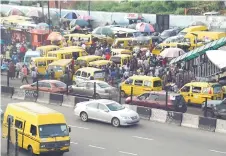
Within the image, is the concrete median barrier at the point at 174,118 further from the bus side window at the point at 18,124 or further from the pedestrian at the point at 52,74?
the pedestrian at the point at 52,74

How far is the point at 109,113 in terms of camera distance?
82.3 feet

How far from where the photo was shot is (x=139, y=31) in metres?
50.0

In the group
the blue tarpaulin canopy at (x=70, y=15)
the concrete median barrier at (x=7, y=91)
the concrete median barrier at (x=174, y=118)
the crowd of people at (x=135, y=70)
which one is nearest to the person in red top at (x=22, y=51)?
the crowd of people at (x=135, y=70)

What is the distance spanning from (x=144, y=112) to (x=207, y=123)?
11.2 feet

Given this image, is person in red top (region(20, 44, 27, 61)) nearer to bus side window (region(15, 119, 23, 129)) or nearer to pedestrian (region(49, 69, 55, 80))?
pedestrian (region(49, 69, 55, 80))

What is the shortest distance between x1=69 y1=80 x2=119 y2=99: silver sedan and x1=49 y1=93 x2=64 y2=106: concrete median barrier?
4.80 ft

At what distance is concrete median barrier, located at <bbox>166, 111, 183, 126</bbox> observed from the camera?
25.8 m

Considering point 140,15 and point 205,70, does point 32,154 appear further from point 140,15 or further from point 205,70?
point 140,15

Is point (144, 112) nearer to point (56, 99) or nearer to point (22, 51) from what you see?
point (56, 99)

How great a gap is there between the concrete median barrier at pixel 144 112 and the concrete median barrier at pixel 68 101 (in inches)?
158

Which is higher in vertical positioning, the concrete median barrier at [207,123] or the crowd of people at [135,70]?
the crowd of people at [135,70]

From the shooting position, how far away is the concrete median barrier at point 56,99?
30.2 meters

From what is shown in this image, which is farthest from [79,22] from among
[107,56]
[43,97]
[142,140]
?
[142,140]

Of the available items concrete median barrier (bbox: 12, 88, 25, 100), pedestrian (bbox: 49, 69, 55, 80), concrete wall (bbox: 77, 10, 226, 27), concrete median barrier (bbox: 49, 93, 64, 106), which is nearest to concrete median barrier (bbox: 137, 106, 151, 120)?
concrete median barrier (bbox: 49, 93, 64, 106)
